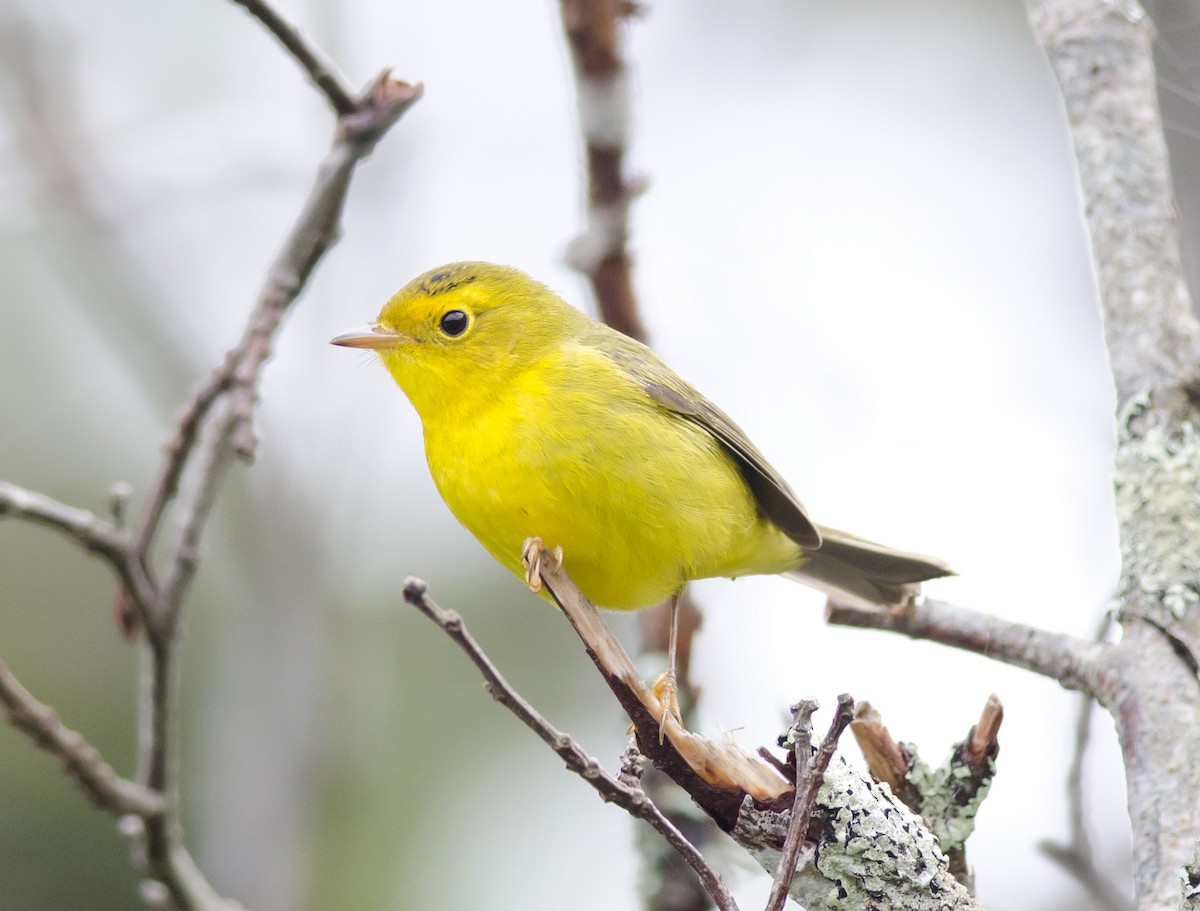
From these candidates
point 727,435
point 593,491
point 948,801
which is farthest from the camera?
point 727,435

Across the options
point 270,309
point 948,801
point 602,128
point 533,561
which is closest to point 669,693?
point 533,561

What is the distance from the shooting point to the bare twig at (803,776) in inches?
81.6

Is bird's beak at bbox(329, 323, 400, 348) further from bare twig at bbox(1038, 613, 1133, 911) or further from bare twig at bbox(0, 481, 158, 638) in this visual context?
bare twig at bbox(1038, 613, 1133, 911)

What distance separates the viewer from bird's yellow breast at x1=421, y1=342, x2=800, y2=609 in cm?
366

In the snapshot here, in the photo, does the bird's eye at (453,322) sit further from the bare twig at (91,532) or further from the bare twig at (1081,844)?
the bare twig at (1081,844)

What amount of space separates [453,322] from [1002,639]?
2246mm

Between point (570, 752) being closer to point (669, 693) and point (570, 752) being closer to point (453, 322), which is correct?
point (669, 693)

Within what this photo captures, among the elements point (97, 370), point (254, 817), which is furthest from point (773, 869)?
point (97, 370)

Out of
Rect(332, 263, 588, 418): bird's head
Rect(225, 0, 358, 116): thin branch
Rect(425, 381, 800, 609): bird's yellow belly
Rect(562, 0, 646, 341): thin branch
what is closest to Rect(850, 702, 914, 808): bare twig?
Rect(425, 381, 800, 609): bird's yellow belly

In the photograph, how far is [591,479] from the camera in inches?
144

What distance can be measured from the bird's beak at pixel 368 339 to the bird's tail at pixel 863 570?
1.77m

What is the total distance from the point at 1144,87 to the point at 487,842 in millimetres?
5131

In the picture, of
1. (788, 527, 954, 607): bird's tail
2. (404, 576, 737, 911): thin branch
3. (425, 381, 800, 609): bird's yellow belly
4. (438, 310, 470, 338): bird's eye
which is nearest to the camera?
(404, 576, 737, 911): thin branch

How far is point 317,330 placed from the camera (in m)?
6.35
